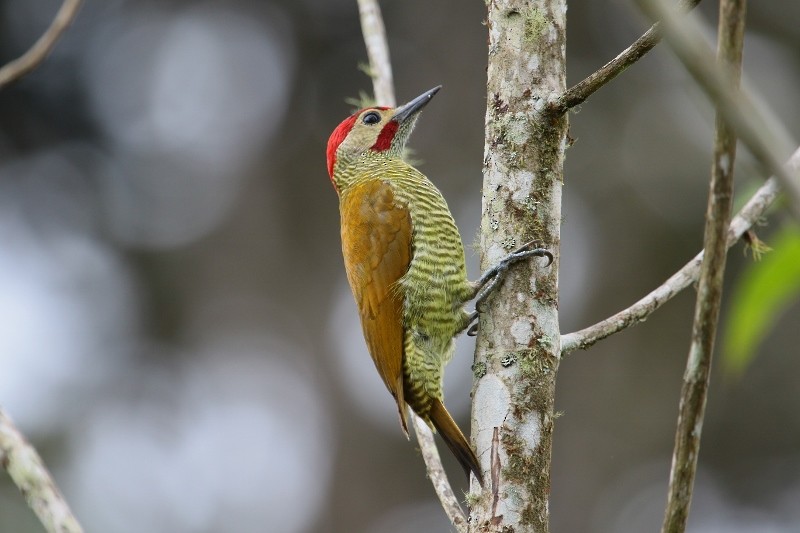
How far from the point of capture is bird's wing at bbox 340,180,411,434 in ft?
10.9

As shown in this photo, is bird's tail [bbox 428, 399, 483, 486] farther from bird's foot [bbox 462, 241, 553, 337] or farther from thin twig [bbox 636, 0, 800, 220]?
thin twig [bbox 636, 0, 800, 220]

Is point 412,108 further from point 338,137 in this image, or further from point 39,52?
point 39,52

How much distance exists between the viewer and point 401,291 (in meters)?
3.40

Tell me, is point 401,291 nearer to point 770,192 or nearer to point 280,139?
point 770,192

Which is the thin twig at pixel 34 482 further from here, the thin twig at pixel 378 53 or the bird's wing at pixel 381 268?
the thin twig at pixel 378 53

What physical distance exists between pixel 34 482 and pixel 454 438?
5.27 ft

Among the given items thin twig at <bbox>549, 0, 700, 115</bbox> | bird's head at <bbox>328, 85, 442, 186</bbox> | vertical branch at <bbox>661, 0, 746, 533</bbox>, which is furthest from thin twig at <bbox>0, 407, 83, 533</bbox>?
bird's head at <bbox>328, 85, 442, 186</bbox>

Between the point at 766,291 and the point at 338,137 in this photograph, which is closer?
the point at 766,291

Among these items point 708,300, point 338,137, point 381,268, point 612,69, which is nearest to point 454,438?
point 381,268

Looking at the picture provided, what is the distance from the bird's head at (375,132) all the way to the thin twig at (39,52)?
2003 mm

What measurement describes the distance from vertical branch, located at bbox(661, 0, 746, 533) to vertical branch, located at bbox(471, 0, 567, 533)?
0.94m

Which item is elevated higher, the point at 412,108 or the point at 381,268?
the point at 412,108

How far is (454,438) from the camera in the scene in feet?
9.46

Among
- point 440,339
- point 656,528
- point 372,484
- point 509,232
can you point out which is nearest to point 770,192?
point 509,232
